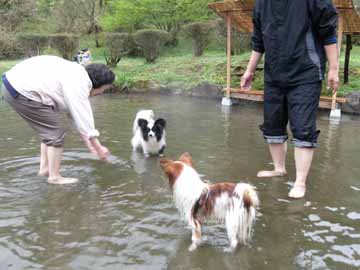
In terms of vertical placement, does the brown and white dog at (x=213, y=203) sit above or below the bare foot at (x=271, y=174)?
above

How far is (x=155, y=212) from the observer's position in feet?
10.4

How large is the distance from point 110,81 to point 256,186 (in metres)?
1.62

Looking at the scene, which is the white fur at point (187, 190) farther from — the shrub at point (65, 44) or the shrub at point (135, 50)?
the shrub at point (135, 50)


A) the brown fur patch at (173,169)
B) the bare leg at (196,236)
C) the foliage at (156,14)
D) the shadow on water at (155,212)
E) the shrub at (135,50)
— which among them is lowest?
the shadow on water at (155,212)

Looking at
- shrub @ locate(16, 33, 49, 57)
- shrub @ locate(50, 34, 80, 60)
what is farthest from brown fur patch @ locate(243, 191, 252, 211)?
shrub @ locate(16, 33, 49, 57)

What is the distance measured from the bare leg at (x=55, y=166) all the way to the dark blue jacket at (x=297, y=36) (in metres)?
2.02

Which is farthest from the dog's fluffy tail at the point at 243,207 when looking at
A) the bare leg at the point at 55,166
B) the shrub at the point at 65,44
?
the shrub at the point at 65,44

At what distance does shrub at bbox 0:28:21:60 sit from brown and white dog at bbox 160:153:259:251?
58.7 feet

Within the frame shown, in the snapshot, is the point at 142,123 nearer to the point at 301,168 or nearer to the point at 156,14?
the point at 301,168

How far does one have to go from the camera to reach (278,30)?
3.28m

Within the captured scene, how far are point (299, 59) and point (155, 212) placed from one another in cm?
168

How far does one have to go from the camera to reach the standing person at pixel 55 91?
3.22m

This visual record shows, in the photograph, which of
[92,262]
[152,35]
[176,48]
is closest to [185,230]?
[92,262]

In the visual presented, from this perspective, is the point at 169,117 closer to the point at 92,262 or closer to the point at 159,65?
the point at 92,262
